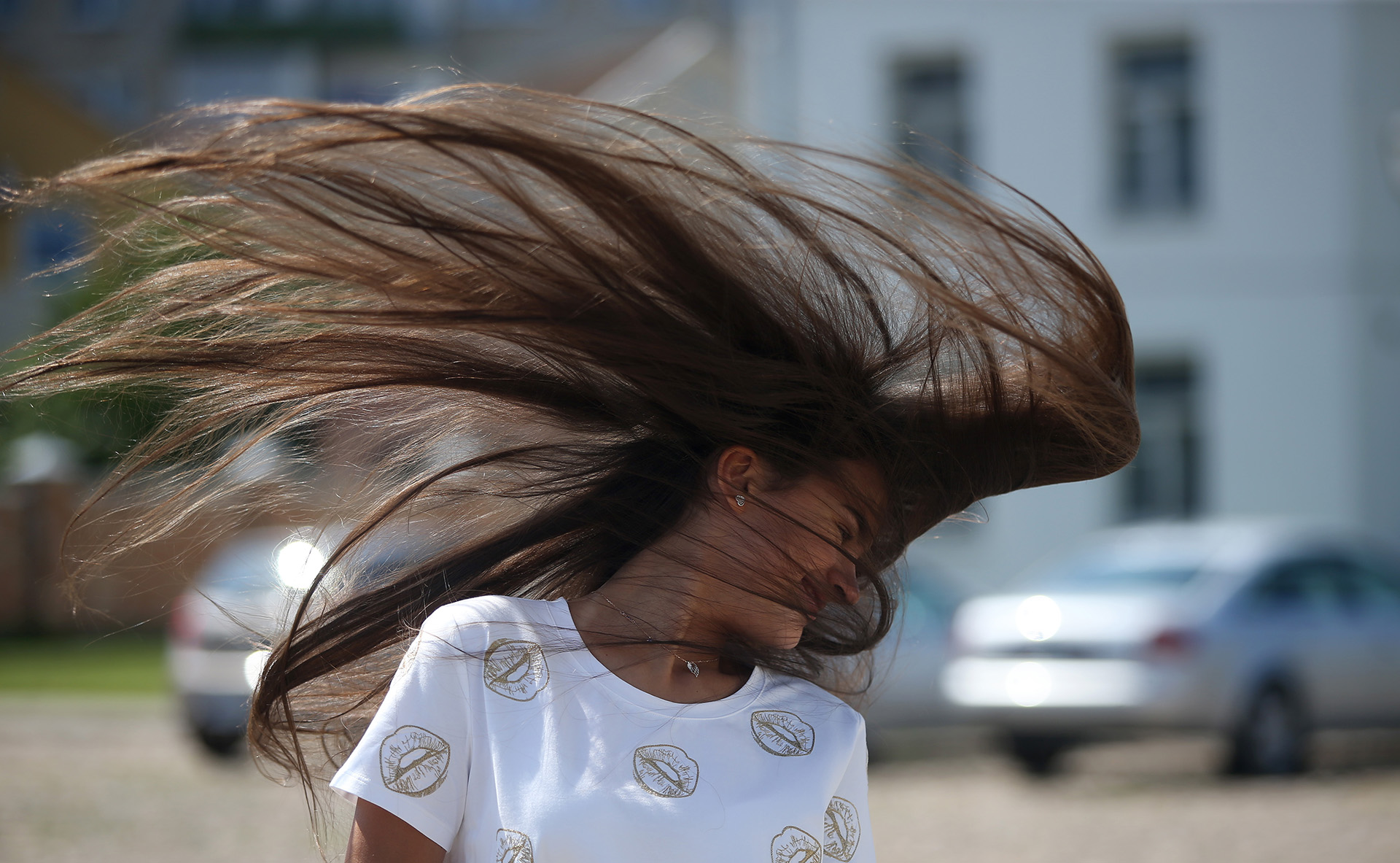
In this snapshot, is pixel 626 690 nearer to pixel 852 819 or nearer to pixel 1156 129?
pixel 852 819

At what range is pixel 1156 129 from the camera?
17.1 meters

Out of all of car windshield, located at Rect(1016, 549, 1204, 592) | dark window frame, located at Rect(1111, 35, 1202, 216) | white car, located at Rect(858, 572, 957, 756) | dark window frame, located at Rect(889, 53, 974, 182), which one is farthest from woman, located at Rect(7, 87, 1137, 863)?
dark window frame, located at Rect(1111, 35, 1202, 216)

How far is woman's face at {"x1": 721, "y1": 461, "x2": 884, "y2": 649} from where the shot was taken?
7.19 feet

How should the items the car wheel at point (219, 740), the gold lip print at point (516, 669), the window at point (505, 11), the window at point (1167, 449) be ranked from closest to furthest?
the gold lip print at point (516, 669) < the car wheel at point (219, 740) < the window at point (1167, 449) < the window at point (505, 11)

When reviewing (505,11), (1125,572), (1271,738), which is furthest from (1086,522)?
(505,11)

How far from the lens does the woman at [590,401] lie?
6.35 feet

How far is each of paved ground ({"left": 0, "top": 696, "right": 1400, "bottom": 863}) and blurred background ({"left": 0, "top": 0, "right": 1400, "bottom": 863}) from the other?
0.04 meters

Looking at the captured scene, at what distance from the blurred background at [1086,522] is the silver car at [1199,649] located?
0.02 metres

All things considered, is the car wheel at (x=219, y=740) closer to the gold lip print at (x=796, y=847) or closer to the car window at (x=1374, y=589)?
the car window at (x=1374, y=589)

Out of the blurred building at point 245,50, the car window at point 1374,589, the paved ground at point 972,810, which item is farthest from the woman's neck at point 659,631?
the blurred building at point 245,50

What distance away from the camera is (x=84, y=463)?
25359mm

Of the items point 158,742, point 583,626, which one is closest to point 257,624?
point 583,626

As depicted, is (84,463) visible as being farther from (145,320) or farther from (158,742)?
(145,320)

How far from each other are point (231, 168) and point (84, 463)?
25.5 metres
